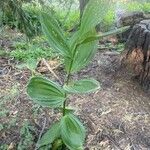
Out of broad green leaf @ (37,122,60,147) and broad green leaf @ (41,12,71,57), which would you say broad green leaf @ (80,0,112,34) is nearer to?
broad green leaf @ (41,12,71,57)

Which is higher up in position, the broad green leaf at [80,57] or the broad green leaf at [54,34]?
the broad green leaf at [54,34]

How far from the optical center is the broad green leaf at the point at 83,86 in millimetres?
2584

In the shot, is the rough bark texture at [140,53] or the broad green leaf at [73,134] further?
the rough bark texture at [140,53]

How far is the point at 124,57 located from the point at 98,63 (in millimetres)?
348

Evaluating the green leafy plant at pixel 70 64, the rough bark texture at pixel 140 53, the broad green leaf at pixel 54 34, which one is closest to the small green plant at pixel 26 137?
the green leafy plant at pixel 70 64

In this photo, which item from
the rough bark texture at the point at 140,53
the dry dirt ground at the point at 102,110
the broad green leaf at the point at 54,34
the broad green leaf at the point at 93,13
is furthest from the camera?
the rough bark texture at the point at 140,53

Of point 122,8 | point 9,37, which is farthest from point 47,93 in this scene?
point 122,8

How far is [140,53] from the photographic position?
399 cm

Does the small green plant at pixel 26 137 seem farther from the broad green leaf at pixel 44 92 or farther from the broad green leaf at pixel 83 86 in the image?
the broad green leaf at pixel 83 86

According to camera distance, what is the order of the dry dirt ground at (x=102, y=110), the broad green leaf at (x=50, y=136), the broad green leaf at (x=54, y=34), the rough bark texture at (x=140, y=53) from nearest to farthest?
the broad green leaf at (x=54, y=34), the broad green leaf at (x=50, y=136), the dry dirt ground at (x=102, y=110), the rough bark texture at (x=140, y=53)

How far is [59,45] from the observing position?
2682mm

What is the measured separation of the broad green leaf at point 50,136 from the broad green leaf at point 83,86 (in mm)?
337

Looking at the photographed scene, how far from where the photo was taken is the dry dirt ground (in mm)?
3105

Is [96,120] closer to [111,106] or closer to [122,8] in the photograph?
[111,106]
